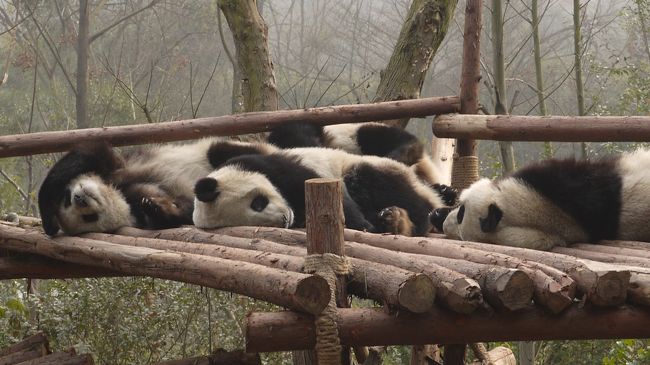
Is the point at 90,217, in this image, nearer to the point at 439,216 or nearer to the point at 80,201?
the point at 80,201

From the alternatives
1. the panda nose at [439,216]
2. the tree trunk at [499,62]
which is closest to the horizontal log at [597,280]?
the panda nose at [439,216]

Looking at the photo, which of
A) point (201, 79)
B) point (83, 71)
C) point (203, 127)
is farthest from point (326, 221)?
point (201, 79)

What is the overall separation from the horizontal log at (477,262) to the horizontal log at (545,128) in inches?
58.1

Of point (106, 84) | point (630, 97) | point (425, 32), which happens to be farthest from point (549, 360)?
point (106, 84)

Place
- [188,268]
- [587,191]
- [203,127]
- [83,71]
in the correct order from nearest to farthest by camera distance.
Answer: [188,268] < [587,191] < [203,127] < [83,71]

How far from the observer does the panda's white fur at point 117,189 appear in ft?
12.6

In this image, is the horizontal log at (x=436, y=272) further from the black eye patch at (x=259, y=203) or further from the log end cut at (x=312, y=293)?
the black eye patch at (x=259, y=203)

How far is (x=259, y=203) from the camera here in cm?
362

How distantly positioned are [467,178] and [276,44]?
1154 centimetres

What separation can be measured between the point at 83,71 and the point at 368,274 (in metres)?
9.25

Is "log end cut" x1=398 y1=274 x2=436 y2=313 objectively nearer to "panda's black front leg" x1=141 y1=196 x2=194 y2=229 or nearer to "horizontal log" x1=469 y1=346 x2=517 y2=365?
"panda's black front leg" x1=141 y1=196 x2=194 y2=229

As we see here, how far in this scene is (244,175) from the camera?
12.2ft

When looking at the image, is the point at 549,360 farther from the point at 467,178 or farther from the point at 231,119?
the point at 231,119

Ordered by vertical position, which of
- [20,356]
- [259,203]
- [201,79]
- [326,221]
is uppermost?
[201,79]
